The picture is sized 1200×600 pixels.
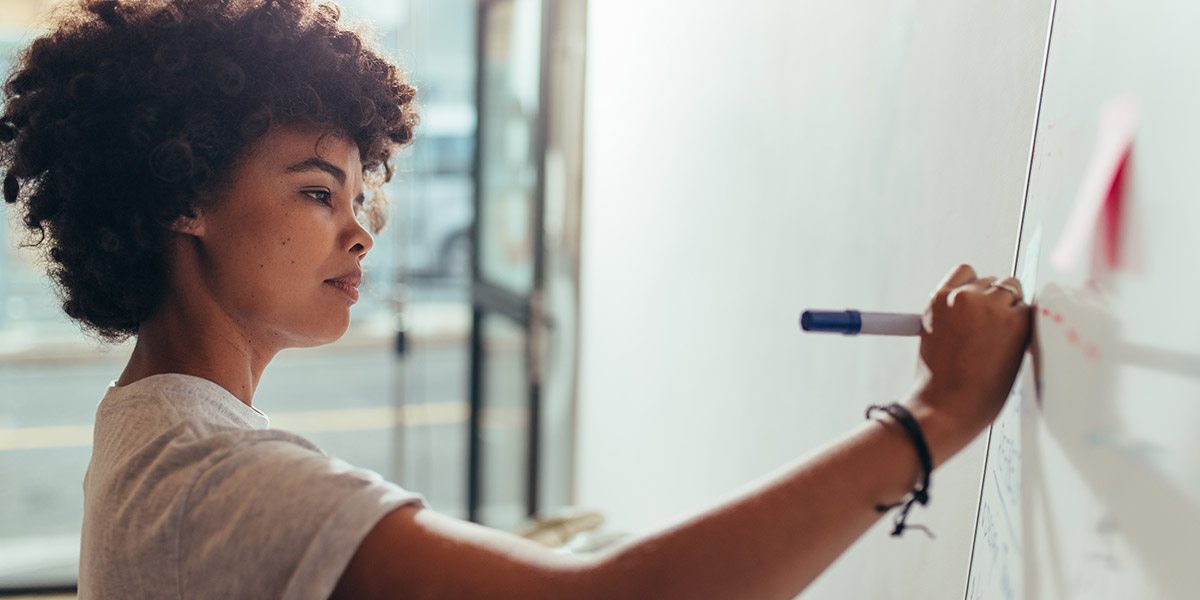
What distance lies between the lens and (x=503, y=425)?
9.63 ft

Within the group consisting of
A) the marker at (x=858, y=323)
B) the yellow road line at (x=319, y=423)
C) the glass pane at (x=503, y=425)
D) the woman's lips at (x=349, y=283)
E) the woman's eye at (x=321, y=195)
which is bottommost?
the yellow road line at (x=319, y=423)

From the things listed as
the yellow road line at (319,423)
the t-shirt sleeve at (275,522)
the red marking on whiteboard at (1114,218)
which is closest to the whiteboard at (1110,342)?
the red marking on whiteboard at (1114,218)

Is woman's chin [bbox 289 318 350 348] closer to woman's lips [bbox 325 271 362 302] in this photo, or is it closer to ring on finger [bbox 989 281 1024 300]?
woman's lips [bbox 325 271 362 302]

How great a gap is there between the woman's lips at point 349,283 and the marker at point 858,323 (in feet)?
1.46

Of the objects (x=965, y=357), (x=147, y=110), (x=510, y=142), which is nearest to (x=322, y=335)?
(x=147, y=110)

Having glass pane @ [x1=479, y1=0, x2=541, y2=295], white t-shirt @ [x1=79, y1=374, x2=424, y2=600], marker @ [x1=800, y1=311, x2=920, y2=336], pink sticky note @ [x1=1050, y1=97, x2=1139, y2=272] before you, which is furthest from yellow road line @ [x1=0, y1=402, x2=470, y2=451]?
pink sticky note @ [x1=1050, y1=97, x2=1139, y2=272]

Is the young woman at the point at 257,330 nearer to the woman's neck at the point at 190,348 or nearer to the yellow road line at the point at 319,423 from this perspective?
the woman's neck at the point at 190,348

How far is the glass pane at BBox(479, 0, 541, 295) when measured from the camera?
257cm

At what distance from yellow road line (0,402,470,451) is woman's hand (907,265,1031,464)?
3428 millimetres

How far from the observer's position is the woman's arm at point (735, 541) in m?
0.56

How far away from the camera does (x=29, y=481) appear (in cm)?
362

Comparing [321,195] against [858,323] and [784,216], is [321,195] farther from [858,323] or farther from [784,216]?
[784,216]

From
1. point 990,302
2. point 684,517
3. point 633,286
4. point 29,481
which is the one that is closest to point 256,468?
point 684,517

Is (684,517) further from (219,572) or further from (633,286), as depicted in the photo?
(633,286)
